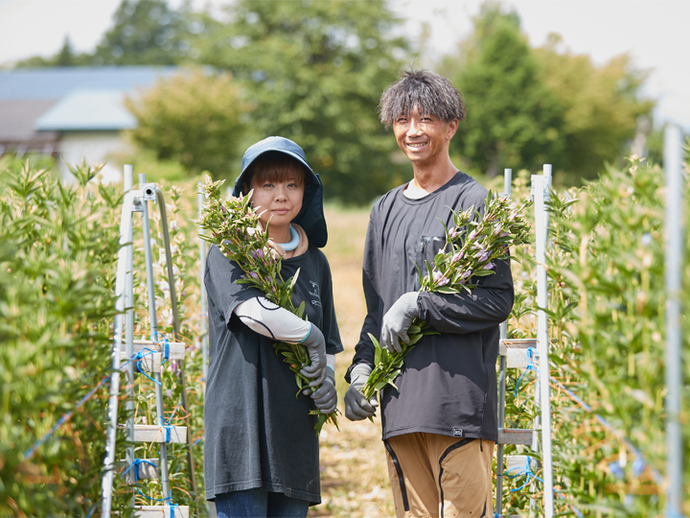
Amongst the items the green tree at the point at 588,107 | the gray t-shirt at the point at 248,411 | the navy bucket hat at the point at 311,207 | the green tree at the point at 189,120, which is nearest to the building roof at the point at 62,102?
the green tree at the point at 189,120

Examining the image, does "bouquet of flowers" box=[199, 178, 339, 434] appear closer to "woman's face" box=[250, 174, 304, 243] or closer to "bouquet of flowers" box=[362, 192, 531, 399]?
"woman's face" box=[250, 174, 304, 243]

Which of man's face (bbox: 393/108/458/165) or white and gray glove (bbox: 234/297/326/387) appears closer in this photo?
white and gray glove (bbox: 234/297/326/387)

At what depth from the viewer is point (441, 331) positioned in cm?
278

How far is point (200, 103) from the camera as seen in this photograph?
27.7 meters

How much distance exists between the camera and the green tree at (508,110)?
39438 millimetres

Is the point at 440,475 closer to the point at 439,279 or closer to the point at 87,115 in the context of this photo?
the point at 439,279

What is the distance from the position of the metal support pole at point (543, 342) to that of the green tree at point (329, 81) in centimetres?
3408

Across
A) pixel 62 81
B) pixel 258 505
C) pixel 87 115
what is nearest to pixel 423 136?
pixel 258 505

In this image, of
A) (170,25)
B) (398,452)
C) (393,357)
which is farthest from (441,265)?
(170,25)

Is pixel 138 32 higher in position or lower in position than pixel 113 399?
higher

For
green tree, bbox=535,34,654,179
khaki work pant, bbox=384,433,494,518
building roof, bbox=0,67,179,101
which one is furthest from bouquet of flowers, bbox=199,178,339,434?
building roof, bbox=0,67,179,101

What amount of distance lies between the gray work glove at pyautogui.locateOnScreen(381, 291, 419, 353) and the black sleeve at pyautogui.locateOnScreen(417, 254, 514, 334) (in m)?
0.03

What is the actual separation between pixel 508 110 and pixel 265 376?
39740 mm

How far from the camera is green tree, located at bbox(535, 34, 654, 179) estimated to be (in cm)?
4228
